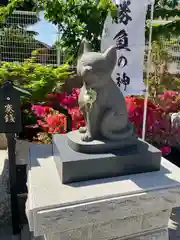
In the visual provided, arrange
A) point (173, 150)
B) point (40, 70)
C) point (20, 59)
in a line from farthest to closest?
point (20, 59)
point (40, 70)
point (173, 150)

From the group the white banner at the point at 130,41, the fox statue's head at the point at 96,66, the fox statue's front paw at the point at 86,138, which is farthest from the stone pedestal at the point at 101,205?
the white banner at the point at 130,41

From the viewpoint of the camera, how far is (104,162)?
150 cm

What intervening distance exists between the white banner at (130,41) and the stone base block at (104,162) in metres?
0.96

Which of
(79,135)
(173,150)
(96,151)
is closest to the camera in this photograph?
(96,151)

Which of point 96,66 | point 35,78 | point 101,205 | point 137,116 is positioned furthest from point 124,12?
point 101,205

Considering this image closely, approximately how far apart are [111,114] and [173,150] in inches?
71.9

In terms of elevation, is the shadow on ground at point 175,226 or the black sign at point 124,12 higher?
the black sign at point 124,12

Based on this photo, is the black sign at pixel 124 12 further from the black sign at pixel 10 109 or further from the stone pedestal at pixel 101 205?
the stone pedestal at pixel 101 205

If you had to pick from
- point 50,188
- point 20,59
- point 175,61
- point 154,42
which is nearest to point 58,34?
point 20,59

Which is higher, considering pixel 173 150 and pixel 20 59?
pixel 20 59

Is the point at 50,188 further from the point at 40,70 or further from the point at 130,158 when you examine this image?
the point at 40,70

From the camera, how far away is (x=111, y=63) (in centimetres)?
145

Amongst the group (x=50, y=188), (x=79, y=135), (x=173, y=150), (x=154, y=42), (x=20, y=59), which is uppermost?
(x=154, y=42)

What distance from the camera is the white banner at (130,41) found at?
7.68 ft
